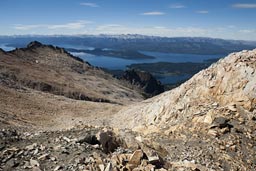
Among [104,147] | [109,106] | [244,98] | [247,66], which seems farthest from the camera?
[109,106]

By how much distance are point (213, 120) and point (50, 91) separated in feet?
138

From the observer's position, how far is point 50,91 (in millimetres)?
57062

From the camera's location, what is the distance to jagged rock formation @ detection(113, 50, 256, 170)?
49.7 feet

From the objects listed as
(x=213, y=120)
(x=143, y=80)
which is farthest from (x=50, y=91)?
(x=143, y=80)

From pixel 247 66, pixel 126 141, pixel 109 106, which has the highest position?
pixel 247 66

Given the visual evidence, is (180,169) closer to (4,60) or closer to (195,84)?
(195,84)

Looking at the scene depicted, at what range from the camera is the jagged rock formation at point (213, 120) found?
49.7 ft

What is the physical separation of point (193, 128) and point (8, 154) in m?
9.63

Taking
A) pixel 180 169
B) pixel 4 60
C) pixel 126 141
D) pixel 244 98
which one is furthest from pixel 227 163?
pixel 4 60

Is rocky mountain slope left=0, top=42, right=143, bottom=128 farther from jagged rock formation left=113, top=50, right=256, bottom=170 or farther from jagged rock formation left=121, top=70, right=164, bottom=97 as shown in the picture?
jagged rock formation left=121, top=70, right=164, bottom=97

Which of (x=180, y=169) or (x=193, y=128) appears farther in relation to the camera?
(x=193, y=128)

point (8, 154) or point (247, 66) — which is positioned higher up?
point (247, 66)

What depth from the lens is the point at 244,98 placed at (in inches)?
836

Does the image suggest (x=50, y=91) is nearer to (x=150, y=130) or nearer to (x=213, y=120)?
(x=150, y=130)
